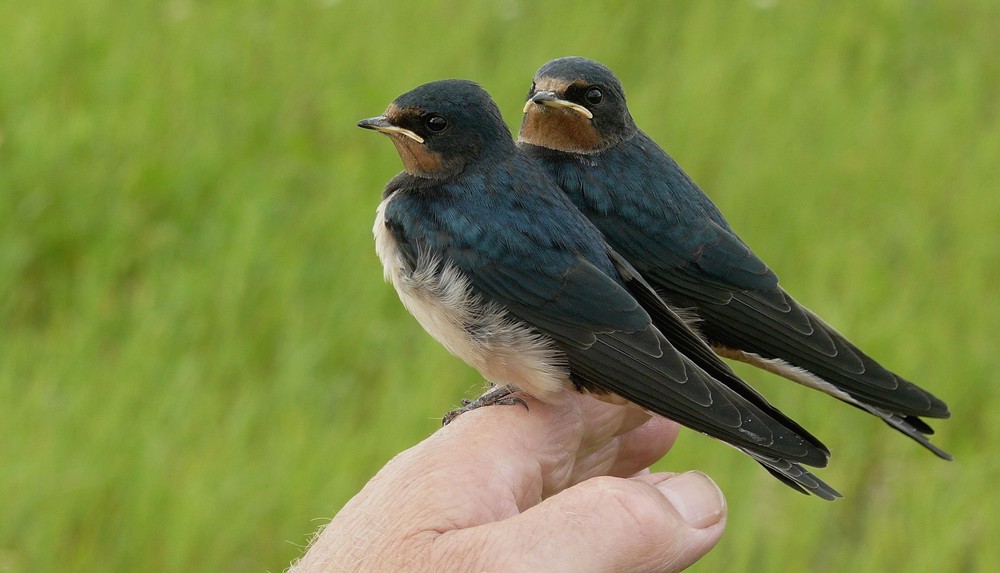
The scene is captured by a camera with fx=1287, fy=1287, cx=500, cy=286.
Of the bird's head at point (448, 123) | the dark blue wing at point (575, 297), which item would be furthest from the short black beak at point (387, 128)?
the dark blue wing at point (575, 297)

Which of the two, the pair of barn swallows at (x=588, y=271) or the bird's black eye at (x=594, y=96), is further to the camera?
the bird's black eye at (x=594, y=96)

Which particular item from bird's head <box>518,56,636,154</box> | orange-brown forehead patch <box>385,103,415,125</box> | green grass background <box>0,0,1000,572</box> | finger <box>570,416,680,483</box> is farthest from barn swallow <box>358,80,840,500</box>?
green grass background <box>0,0,1000,572</box>

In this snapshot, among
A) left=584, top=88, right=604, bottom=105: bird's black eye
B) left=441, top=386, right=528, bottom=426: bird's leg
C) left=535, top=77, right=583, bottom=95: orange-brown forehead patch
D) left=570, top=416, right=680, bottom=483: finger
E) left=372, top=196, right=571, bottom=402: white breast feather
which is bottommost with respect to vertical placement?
left=570, top=416, right=680, bottom=483: finger

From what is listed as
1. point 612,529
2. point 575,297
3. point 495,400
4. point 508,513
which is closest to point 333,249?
point 495,400

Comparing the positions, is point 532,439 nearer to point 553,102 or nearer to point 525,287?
point 525,287

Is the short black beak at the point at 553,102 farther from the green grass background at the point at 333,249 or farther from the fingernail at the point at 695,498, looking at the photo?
the green grass background at the point at 333,249

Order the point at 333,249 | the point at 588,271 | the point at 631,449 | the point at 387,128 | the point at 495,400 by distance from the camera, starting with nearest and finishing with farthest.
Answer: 1. the point at 588,271
2. the point at 387,128
3. the point at 495,400
4. the point at 631,449
5. the point at 333,249

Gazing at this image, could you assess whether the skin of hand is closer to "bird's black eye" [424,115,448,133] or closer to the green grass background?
"bird's black eye" [424,115,448,133]

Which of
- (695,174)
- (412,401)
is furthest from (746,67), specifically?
(412,401)

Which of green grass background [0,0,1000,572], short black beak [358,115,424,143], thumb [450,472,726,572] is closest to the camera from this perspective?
thumb [450,472,726,572]
